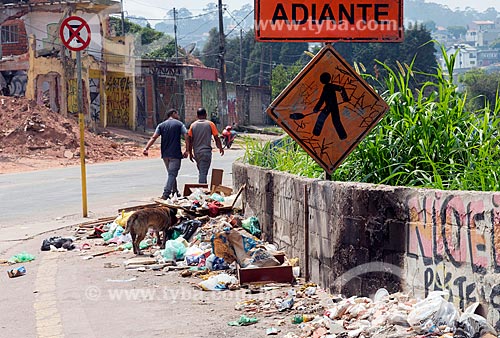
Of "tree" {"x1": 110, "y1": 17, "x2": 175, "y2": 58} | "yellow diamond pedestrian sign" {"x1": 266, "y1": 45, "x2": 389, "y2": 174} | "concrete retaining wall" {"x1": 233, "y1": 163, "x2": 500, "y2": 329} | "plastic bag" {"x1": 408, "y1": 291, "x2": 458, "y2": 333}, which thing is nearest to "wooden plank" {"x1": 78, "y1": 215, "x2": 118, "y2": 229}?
"concrete retaining wall" {"x1": 233, "y1": 163, "x2": 500, "y2": 329}

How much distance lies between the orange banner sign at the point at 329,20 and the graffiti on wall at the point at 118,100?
43.6m

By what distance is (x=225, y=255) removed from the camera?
30.3 ft

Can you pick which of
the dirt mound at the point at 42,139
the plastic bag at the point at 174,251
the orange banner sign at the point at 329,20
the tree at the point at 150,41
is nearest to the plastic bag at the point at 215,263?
the plastic bag at the point at 174,251

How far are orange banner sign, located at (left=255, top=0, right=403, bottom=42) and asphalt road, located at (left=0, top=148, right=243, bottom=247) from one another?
20.7 ft

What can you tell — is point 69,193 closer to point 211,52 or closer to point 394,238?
point 394,238

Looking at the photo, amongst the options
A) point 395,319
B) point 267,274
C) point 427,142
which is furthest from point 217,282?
point 395,319

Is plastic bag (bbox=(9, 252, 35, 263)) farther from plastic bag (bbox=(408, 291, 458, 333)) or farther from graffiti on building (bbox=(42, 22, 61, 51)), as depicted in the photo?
graffiti on building (bbox=(42, 22, 61, 51))

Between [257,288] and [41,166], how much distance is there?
2483 centimetres

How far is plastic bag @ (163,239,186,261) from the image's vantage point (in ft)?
33.0

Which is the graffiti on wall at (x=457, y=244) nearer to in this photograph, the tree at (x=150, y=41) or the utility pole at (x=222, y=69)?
the utility pole at (x=222, y=69)

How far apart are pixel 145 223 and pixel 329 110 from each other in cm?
365

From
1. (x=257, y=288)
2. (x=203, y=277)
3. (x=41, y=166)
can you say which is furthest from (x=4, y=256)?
(x=41, y=166)

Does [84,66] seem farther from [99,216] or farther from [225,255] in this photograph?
[225,255]

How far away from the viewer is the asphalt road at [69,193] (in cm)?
1466
